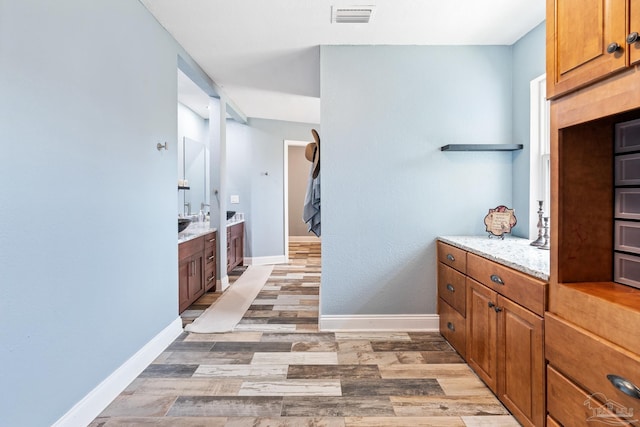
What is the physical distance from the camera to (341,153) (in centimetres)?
295

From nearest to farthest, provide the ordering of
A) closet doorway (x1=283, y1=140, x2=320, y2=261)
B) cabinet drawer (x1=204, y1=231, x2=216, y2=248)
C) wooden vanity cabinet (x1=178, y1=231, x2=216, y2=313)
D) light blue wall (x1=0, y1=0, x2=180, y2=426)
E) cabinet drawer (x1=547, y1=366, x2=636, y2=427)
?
cabinet drawer (x1=547, y1=366, x2=636, y2=427) → light blue wall (x1=0, y1=0, x2=180, y2=426) → wooden vanity cabinet (x1=178, y1=231, x2=216, y2=313) → cabinet drawer (x1=204, y1=231, x2=216, y2=248) → closet doorway (x1=283, y1=140, x2=320, y2=261)

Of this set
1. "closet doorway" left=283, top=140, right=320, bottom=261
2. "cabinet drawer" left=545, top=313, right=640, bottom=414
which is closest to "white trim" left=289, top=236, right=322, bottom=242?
"closet doorway" left=283, top=140, right=320, bottom=261

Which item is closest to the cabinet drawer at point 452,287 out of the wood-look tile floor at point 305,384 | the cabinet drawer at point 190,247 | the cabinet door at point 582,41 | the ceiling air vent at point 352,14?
the wood-look tile floor at point 305,384

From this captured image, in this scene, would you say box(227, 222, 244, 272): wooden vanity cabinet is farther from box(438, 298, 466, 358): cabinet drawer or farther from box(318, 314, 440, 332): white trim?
box(438, 298, 466, 358): cabinet drawer

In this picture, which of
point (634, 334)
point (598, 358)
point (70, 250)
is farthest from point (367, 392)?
point (70, 250)

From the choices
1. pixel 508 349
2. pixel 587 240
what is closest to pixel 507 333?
pixel 508 349

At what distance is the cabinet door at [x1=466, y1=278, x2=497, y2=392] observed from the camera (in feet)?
6.39

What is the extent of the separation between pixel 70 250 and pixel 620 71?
238 cm

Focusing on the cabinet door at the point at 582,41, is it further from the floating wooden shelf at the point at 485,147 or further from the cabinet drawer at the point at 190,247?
the cabinet drawer at the point at 190,247

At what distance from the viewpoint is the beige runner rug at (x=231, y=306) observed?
9.93ft

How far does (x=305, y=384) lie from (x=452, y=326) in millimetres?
1224

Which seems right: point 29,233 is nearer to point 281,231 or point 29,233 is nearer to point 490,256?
point 490,256

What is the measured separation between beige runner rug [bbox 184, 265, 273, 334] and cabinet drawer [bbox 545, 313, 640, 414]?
94.6 inches

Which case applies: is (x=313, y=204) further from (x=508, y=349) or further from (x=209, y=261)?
(x=508, y=349)
